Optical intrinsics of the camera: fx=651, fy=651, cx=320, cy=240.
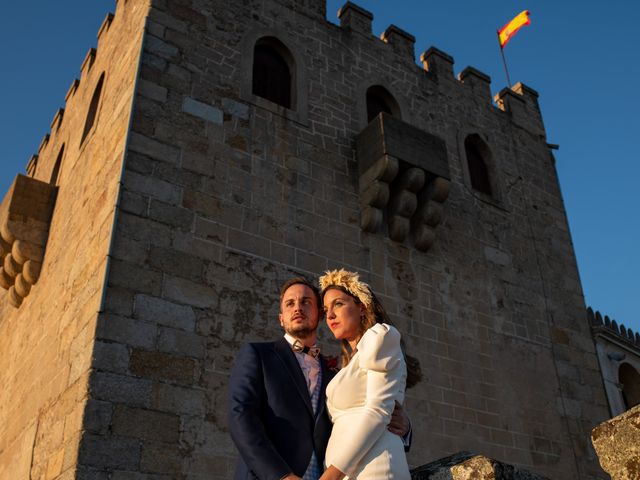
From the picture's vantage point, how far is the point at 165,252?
5.91 meters

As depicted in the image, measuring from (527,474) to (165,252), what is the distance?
4.15m

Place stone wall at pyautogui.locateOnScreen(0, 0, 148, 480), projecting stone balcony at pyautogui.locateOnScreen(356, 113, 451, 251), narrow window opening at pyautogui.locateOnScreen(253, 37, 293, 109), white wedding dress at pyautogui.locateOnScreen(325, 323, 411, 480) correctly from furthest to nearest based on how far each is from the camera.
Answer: narrow window opening at pyautogui.locateOnScreen(253, 37, 293, 109)
projecting stone balcony at pyautogui.locateOnScreen(356, 113, 451, 251)
stone wall at pyautogui.locateOnScreen(0, 0, 148, 480)
white wedding dress at pyautogui.locateOnScreen(325, 323, 411, 480)

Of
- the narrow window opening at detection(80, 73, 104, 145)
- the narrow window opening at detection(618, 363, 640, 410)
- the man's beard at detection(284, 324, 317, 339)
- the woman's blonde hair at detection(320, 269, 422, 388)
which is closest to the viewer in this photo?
the woman's blonde hair at detection(320, 269, 422, 388)

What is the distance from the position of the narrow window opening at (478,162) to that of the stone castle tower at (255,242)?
0.03 m

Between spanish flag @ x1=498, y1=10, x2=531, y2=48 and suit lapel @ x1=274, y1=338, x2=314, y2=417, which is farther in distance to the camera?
spanish flag @ x1=498, y1=10, x2=531, y2=48

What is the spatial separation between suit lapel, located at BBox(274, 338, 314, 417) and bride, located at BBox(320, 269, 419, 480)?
7.2 inches

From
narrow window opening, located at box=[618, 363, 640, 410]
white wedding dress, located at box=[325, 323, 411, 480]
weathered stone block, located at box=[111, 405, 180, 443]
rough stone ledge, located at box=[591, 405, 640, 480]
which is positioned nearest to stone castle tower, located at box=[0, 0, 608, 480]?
weathered stone block, located at box=[111, 405, 180, 443]

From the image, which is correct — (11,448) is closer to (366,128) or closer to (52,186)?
(52,186)

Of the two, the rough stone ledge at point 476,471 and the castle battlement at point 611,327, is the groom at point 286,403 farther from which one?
the castle battlement at point 611,327

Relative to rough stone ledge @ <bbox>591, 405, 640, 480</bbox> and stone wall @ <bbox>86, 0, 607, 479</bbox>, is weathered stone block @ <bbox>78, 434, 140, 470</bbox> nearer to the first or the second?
stone wall @ <bbox>86, 0, 607, 479</bbox>

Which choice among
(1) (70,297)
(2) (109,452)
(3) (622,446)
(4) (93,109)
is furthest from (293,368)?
(4) (93,109)

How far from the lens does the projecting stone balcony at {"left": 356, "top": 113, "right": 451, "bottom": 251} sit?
25.1 feet

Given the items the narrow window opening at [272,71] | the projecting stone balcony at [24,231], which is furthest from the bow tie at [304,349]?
the projecting stone balcony at [24,231]

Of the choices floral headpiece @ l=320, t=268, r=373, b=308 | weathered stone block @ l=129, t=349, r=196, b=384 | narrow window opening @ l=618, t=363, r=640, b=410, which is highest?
narrow window opening @ l=618, t=363, r=640, b=410
